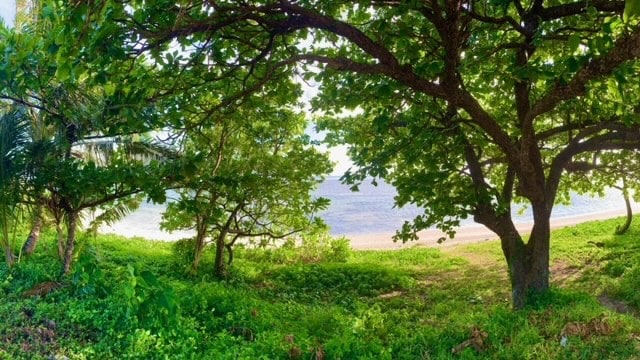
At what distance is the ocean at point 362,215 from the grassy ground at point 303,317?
41.4 ft

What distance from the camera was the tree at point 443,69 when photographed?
4387 millimetres

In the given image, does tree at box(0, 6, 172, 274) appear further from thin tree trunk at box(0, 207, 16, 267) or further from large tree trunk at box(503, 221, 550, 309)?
large tree trunk at box(503, 221, 550, 309)

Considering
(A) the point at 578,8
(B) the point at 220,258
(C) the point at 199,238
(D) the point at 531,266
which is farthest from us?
(B) the point at 220,258

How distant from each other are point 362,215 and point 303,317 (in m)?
29.0

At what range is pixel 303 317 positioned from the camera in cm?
654

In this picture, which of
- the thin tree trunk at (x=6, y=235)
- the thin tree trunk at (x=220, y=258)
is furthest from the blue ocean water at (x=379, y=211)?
the thin tree trunk at (x=6, y=235)

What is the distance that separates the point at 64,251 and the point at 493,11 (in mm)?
7084

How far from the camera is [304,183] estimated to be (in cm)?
1018

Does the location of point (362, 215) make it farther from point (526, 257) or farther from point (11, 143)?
point (11, 143)

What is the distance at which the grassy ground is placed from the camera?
172 inches

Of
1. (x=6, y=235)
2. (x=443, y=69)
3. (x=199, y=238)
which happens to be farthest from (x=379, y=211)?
(x=443, y=69)

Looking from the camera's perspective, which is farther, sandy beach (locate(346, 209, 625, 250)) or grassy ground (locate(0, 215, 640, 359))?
sandy beach (locate(346, 209, 625, 250))

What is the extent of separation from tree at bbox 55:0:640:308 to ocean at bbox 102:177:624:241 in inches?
603

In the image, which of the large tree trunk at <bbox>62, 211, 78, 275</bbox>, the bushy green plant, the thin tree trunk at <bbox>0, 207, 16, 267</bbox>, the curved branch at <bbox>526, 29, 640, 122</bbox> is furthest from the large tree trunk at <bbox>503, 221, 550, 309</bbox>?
the thin tree trunk at <bbox>0, 207, 16, 267</bbox>
